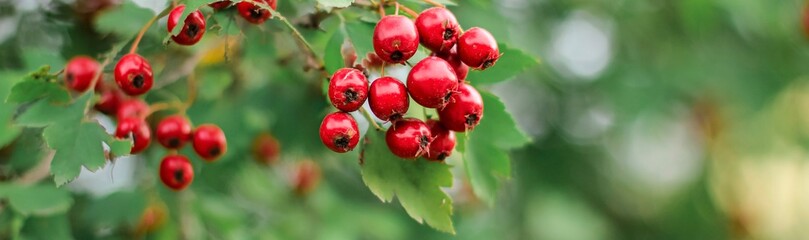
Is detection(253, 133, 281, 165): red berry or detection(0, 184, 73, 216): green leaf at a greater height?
detection(0, 184, 73, 216): green leaf

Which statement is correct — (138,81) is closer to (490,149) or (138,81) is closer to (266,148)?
(490,149)

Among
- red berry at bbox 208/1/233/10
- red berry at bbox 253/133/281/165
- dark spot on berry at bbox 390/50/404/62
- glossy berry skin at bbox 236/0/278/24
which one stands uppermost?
dark spot on berry at bbox 390/50/404/62

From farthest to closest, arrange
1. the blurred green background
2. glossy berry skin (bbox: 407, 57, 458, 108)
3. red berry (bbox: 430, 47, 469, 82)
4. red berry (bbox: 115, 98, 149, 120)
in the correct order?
the blurred green background
red berry (bbox: 115, 98, 149, 120)
red berry (bbox: 430, 47, 469, 82)
glossy berry skin (bbox: 407, 57, 458, 108)

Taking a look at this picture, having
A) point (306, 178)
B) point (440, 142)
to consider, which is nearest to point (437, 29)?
point (440, 142)

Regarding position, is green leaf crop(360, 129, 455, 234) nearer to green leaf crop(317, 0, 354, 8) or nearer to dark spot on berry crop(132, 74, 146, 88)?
green leaf crop(317, 0, 354, 8)

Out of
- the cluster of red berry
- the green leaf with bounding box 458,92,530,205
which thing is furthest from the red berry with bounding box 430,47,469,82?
the green leaf with bounding box 458,92,530,205

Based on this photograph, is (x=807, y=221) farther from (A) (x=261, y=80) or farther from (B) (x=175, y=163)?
(B) (x=175, y=163)
